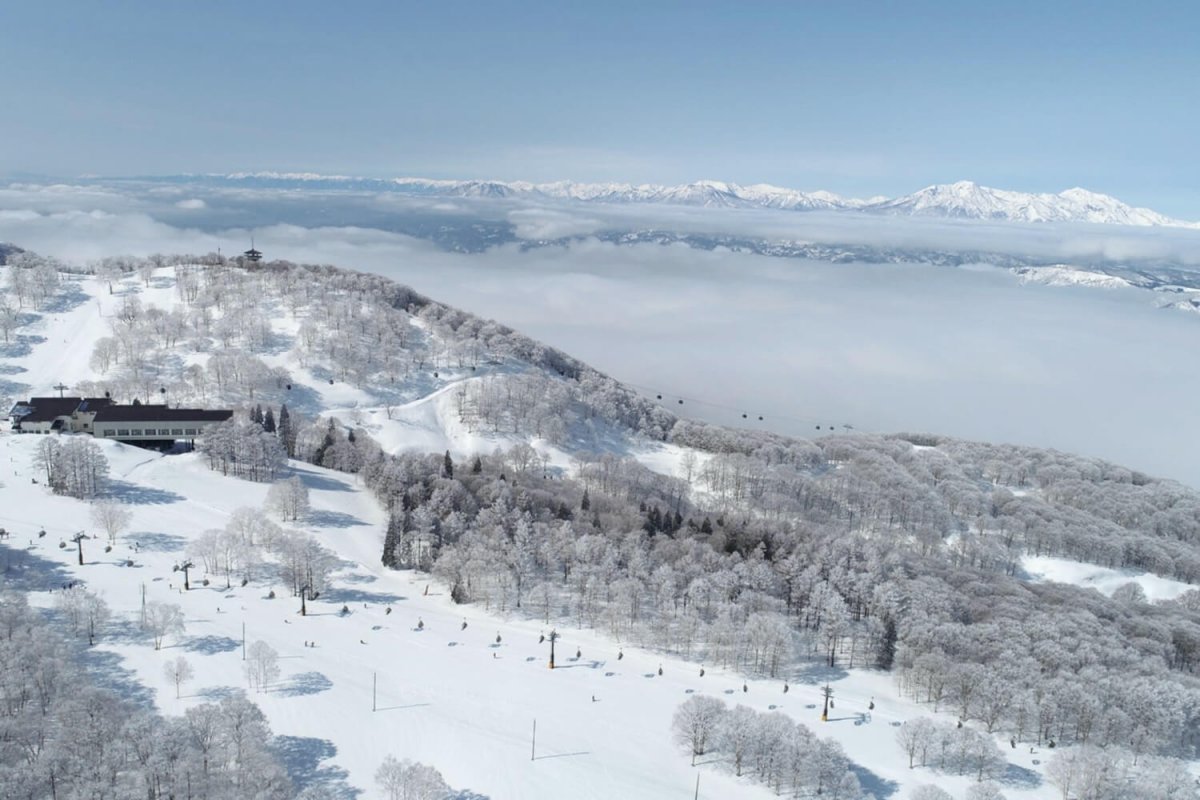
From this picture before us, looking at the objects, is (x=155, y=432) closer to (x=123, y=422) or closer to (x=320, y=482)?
(x=123, y=422)

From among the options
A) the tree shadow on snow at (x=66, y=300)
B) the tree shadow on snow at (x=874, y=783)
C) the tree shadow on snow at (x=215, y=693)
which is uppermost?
the tree shadow on snow at (x=66, y=300)

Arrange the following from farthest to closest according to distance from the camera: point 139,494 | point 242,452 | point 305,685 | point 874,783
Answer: point 242,452
point 139,494
point 305,685
point 874,783

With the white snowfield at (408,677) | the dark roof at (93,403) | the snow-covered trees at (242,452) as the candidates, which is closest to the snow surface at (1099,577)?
the white snowfield at (408,677)

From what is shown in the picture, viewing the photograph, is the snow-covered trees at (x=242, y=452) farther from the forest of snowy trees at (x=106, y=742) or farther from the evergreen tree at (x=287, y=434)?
the forest of snowy trees at (x=106, y=742)

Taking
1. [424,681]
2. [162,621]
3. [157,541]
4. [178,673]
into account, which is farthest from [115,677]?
[157,541]

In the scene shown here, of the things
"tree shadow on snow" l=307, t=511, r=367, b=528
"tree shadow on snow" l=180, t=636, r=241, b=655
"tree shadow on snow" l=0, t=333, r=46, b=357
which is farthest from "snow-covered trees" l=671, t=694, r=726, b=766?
"tree shadow on snow" l=0, t=333, r=46, b=357
